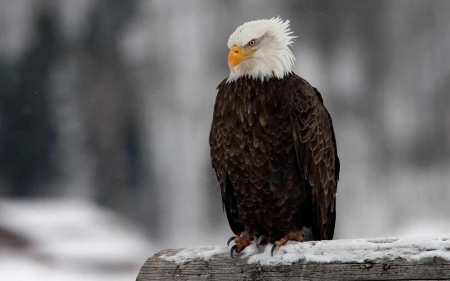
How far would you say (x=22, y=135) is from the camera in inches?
225

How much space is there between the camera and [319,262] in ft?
6.07

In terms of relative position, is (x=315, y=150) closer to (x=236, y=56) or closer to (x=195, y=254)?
(x=236, y=56)

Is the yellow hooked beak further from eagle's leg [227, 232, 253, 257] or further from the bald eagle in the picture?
eagle's leg [227, 232, 253, 257]

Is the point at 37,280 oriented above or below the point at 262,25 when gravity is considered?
below

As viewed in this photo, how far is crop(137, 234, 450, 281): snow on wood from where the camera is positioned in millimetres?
1694

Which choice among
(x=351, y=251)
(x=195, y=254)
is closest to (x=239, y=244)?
(x=195, y=254)

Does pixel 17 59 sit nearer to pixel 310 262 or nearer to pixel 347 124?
pixel 347 124

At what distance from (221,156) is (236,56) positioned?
1.67 feet

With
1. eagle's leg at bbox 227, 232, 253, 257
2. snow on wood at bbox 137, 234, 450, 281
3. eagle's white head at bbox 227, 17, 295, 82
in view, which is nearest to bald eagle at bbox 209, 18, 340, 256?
eagle's white head at bbox 227, 17, 295, 82

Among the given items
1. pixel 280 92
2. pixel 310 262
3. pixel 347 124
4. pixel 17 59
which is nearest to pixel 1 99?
pixel 17 59

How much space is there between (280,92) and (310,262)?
46.8 inches

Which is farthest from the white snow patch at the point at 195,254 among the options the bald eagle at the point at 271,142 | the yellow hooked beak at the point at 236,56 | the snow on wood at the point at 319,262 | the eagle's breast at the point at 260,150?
the yellow hooked beak at the point at 236,56

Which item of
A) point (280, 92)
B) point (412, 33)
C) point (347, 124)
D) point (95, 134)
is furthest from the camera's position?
point (95, 134)

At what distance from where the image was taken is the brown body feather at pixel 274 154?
2.86m
